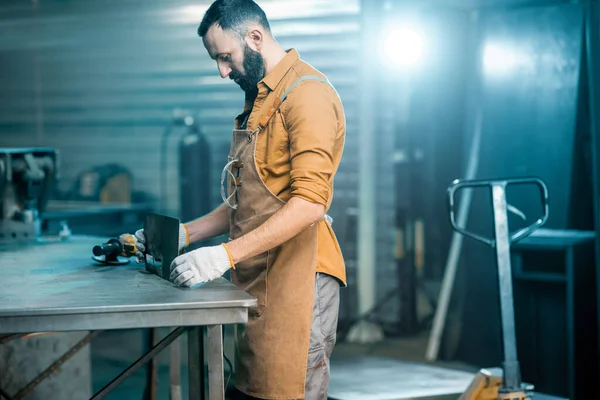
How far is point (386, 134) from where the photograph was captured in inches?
272

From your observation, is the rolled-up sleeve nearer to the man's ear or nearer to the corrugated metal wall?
the man's ear

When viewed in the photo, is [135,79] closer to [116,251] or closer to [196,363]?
[116,251]

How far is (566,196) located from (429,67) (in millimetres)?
2187

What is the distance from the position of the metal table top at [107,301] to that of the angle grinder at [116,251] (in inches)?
9.0

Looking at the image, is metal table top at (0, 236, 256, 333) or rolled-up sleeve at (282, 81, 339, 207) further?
rolled-up sleeve at (282, 81, 339, 207)

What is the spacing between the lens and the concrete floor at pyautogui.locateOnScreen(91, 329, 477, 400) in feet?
17.5

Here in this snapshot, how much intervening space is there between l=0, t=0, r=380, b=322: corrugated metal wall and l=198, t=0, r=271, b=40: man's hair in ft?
14.0

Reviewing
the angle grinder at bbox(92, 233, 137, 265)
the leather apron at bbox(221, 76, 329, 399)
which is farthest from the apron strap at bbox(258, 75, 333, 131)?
the angle grinder at bbox(92, 233, 137, 265)

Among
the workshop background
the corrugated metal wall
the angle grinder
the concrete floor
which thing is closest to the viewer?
the angle grinder

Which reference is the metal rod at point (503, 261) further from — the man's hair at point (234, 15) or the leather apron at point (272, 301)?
the man's hair at point (234, 15)

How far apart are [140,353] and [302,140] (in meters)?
4.27

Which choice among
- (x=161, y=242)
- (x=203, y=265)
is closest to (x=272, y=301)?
(x=203, y=265)

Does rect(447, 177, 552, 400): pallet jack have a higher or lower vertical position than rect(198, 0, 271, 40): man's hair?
lower

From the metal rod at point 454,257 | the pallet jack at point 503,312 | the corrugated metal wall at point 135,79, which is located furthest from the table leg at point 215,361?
the corrugated metal wall at point 135,79
